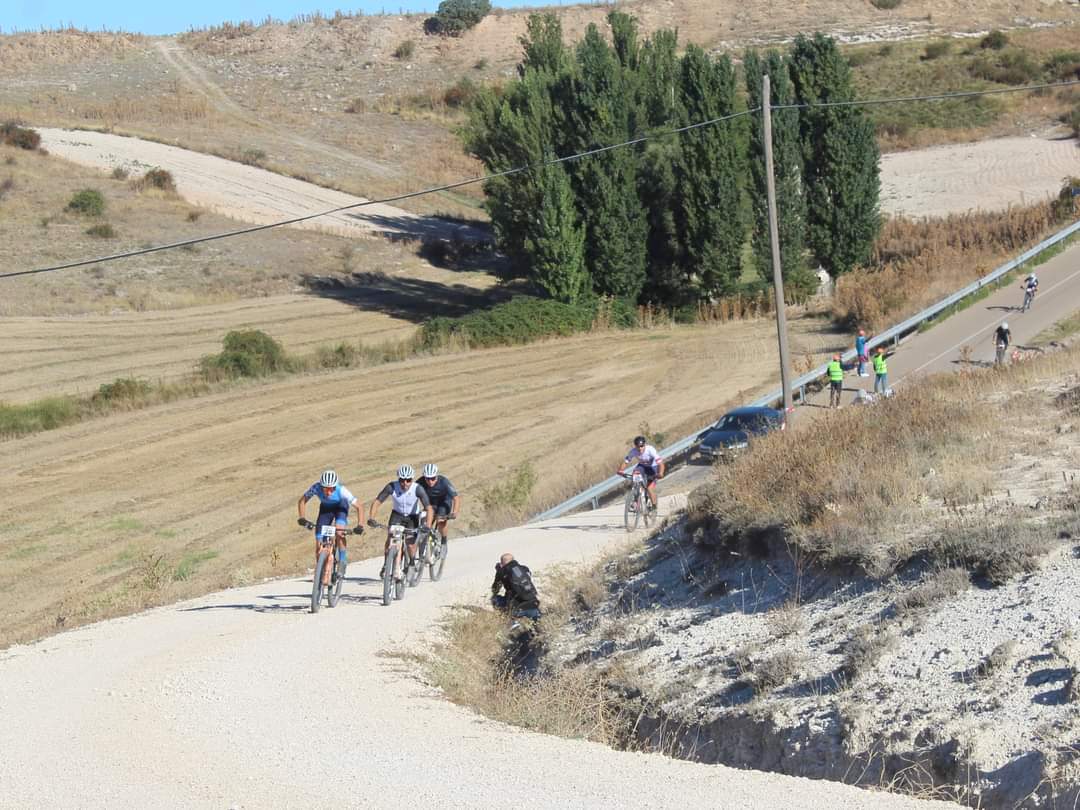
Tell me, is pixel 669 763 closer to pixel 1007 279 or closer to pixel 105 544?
pixel 105 544

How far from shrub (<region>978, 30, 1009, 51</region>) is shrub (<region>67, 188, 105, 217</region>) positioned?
67136 mm

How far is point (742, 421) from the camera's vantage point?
31.6m

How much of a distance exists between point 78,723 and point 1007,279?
40835mm

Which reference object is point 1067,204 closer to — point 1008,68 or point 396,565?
point 1008,68

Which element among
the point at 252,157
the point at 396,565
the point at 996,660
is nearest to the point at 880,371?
the point at 396,565

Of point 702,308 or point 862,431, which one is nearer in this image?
point 862,431

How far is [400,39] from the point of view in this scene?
12088 centimetres

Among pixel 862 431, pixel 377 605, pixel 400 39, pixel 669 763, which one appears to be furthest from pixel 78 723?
pixel 400 39

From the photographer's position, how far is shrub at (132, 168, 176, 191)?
229 feet

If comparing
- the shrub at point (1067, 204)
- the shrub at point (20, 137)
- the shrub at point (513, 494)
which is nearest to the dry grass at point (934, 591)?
the shrub at point (513, 494)

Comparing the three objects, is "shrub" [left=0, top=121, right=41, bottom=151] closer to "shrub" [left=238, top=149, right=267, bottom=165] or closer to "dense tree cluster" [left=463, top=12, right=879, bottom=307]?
"shrub" [left=238, top=149, right=267, bottom=165]

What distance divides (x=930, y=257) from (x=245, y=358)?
1003 inches

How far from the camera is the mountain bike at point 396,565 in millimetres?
17609

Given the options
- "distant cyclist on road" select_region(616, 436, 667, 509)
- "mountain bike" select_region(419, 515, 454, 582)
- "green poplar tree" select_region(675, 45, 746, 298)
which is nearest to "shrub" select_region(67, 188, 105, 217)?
"green poplar tree" select_region(675, 45, 746, 298)
